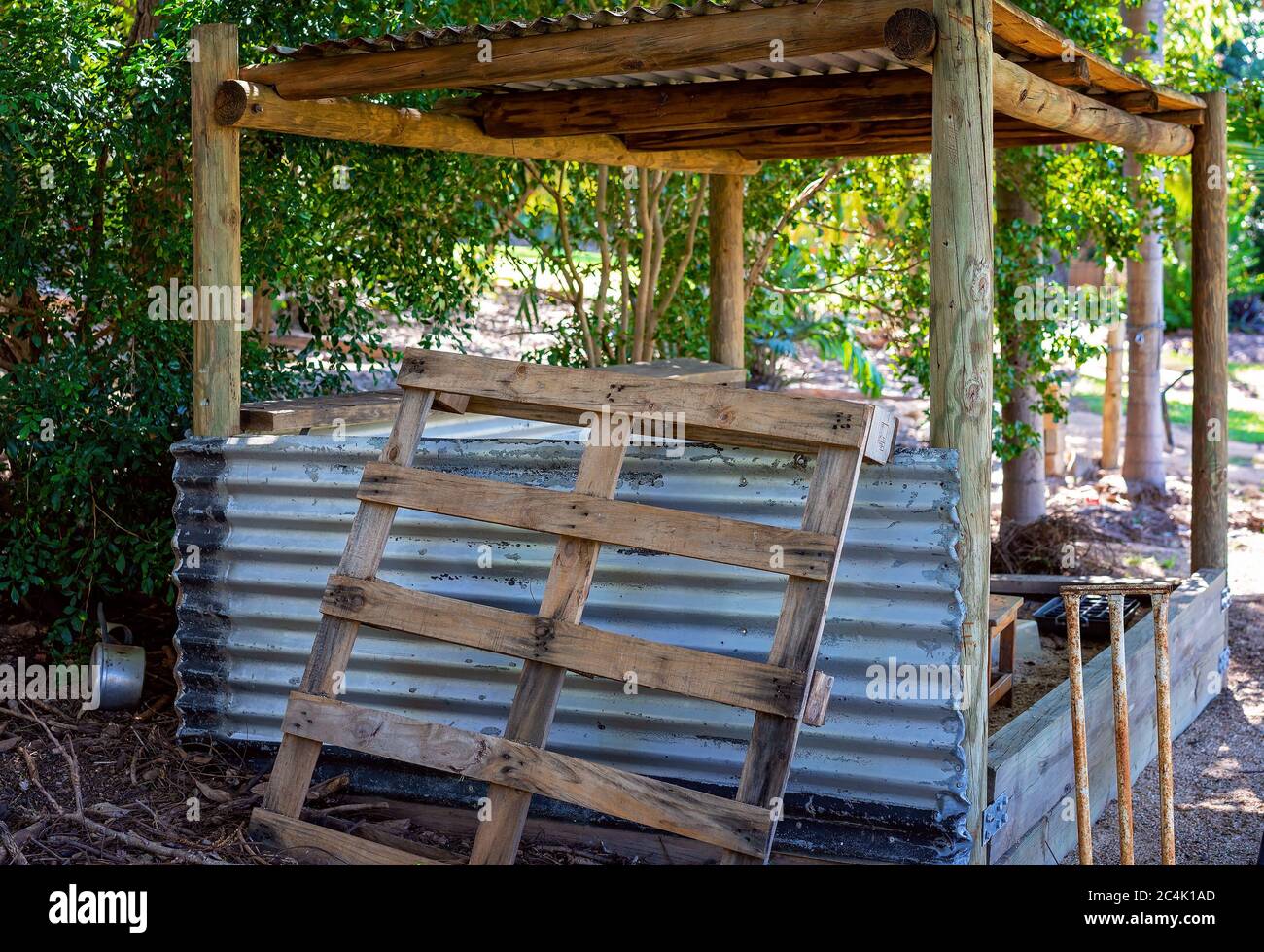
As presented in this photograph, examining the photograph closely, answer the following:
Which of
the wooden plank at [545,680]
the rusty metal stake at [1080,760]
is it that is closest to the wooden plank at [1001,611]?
the rusty metal stake at [1080,760]

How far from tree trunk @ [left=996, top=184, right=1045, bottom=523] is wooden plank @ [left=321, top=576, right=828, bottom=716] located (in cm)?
638

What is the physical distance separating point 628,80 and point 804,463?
9.13 feet

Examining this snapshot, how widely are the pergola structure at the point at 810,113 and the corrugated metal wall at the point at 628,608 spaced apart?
0.16 m

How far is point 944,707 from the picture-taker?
4.01 metres

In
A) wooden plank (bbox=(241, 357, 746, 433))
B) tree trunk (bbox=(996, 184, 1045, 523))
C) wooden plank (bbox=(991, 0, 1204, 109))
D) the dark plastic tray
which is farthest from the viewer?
tree trunk (bbox=(996, 184, 1045, 523))

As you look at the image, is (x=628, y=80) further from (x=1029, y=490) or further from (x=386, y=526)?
(x=1029, y=490)

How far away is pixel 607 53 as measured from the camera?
4570 mm

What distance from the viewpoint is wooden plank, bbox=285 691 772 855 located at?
3557mm

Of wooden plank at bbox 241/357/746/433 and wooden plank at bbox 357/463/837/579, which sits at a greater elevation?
wooden plank at bbox 241/357/746/433

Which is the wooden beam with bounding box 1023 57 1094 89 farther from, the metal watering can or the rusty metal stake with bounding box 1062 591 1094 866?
the metal watering can

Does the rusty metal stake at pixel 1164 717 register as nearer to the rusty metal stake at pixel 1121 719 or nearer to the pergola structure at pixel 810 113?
the rusty metal stake at pixel 1121 719

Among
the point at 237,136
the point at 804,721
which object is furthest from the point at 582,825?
the point at 237,136

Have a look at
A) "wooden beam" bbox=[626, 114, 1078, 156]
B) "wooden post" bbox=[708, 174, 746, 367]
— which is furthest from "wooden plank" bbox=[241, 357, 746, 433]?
"wooden post" bbox=[708, 174, 746, 367]

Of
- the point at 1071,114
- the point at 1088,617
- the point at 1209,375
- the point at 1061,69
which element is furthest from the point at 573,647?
the point at 1209,375
